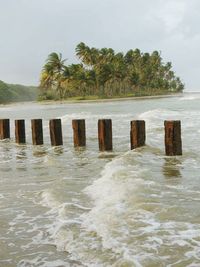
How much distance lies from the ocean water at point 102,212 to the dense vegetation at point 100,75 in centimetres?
7392

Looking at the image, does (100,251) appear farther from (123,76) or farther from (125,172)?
(123,76)

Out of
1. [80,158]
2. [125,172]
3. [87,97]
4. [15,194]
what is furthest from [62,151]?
[87,97]

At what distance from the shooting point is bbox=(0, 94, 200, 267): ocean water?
443cm

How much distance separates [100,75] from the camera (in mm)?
89875

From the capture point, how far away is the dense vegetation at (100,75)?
280 feet

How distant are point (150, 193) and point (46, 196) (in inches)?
61.6

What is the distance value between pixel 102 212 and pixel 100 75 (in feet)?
279

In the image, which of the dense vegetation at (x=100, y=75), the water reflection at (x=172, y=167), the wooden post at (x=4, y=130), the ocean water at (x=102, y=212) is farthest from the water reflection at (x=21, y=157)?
the dense vegetation at (x=100, y=75)

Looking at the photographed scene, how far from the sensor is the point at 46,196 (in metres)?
6.89

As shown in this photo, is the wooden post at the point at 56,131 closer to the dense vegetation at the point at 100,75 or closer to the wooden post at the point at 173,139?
the wooden post at the point at 173,139

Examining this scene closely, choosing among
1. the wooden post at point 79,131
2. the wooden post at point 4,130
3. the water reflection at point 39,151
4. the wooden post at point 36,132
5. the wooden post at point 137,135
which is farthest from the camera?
the wooden post at point 4,130

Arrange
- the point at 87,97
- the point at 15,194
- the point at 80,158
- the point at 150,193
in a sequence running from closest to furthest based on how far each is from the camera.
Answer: the point at 150,193
the point at 15,194
the point at 80,158
the point at 87,97

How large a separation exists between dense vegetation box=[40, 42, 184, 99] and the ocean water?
7392 cm

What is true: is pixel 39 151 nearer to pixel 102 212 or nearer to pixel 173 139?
pixel 173 139
